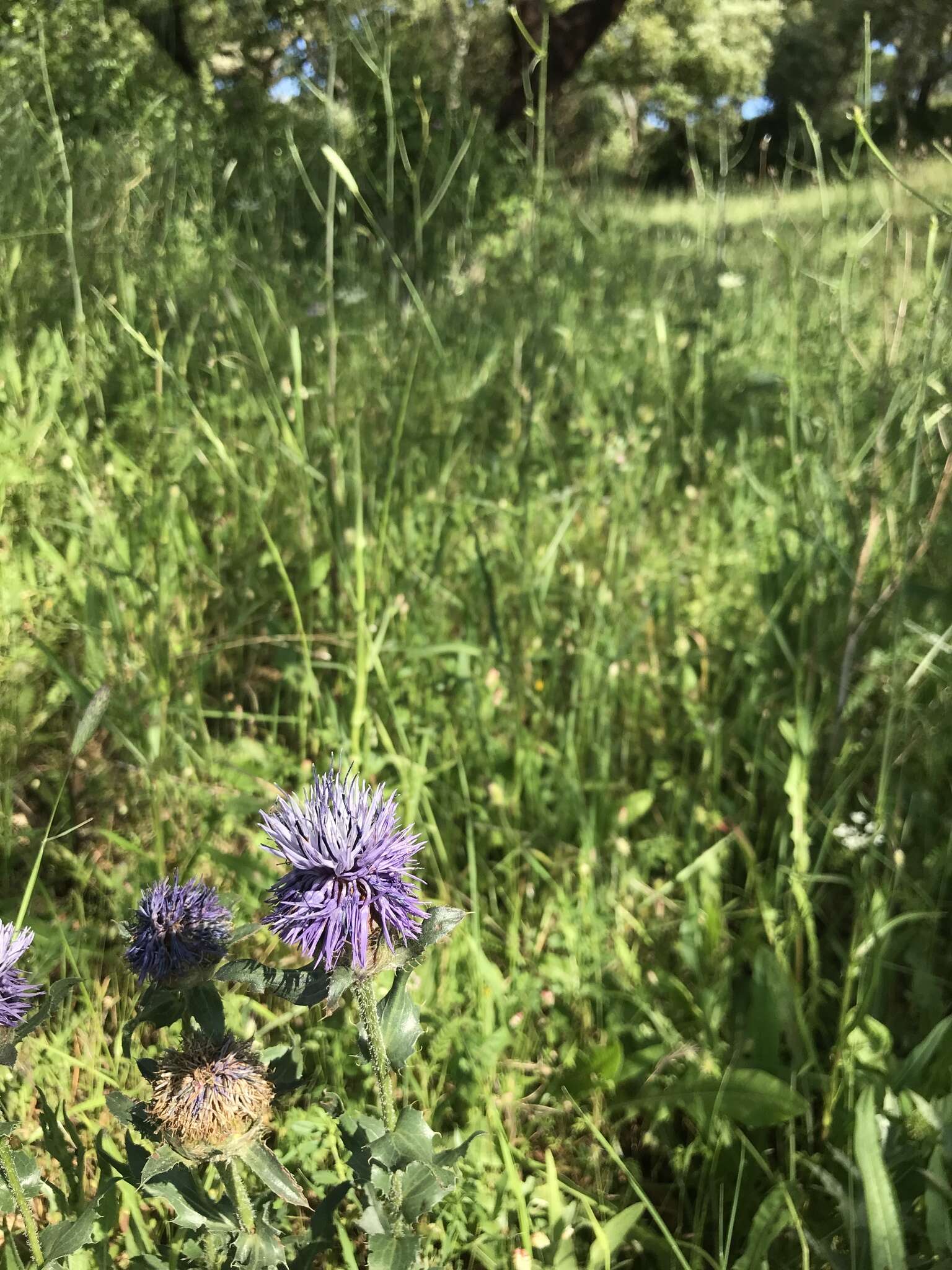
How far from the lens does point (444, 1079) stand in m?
1.09

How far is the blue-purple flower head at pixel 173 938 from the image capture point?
2.42ft

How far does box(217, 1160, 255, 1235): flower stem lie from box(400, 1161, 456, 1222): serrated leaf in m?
0.13

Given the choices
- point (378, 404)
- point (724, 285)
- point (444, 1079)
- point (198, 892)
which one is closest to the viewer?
point (198, 892)

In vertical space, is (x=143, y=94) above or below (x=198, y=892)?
above

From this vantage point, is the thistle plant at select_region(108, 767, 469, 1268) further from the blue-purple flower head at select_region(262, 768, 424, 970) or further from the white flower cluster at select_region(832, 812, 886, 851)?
the white flower cluster at select_region(832, 812, 886, 851)

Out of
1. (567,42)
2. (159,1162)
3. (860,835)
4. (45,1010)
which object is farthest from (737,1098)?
(567,42)

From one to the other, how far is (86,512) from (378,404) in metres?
→ 0.86

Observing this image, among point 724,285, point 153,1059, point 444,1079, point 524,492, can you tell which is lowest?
point 444,1079

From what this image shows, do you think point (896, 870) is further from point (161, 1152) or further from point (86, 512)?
point (86, 512)

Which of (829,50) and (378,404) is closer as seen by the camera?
(378,404)

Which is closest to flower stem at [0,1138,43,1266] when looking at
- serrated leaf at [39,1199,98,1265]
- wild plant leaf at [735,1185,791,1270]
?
serrated leaf at [39,1199,98,1265]

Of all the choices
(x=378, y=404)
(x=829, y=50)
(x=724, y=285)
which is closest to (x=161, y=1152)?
(x=378, y=404)

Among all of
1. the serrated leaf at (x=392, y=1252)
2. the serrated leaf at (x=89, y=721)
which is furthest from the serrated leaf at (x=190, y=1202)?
the serrated leaf at (x=89, y=721)

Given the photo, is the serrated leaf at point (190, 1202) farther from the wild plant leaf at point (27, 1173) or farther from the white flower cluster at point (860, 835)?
the white flower cluster at point (860, 835)
